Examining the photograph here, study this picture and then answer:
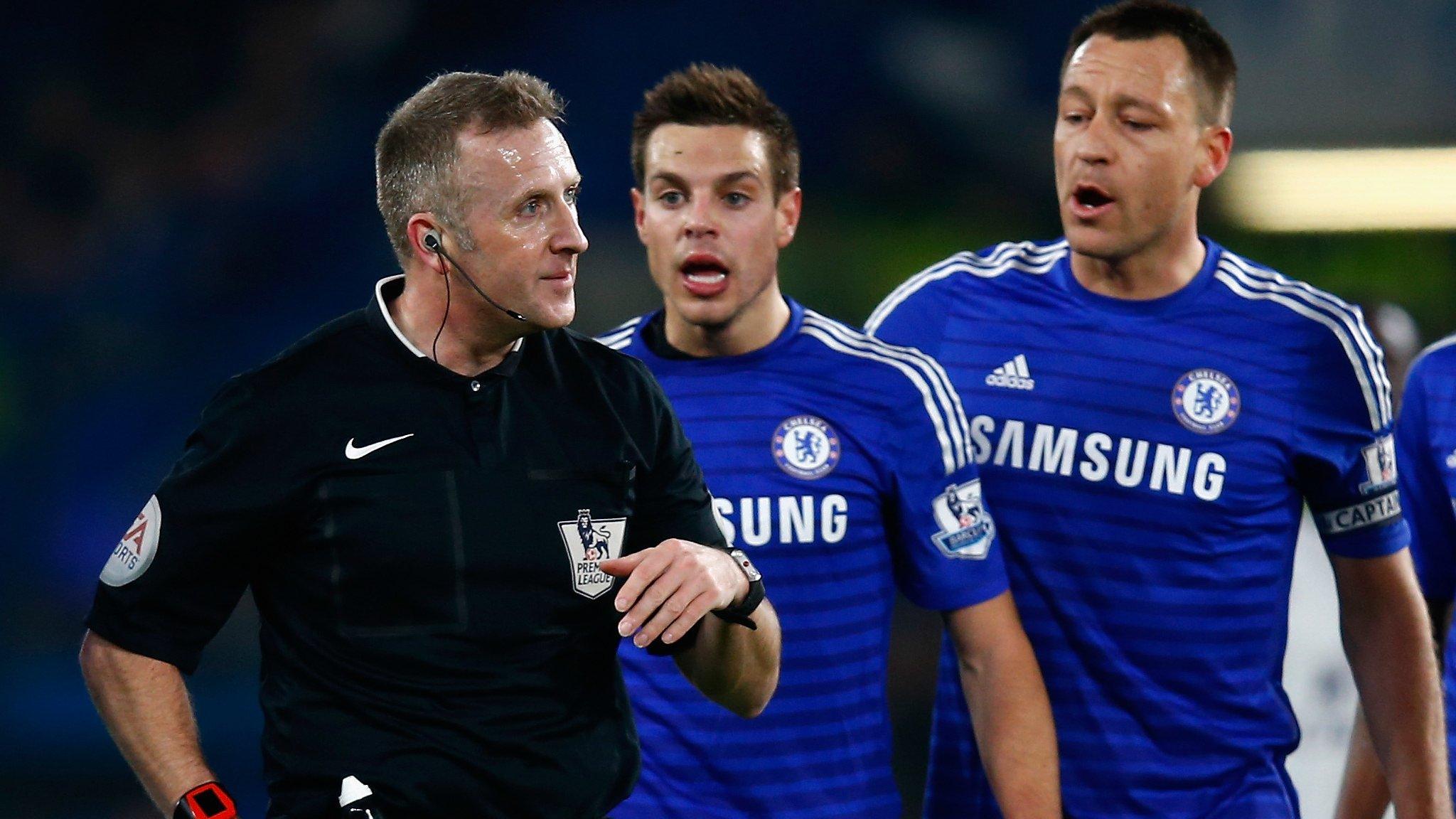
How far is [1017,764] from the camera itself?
2.84 metres

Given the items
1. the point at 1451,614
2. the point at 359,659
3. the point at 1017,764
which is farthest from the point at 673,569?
the point at 1451,614

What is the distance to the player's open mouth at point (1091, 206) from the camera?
118 inches

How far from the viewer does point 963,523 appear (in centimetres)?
285

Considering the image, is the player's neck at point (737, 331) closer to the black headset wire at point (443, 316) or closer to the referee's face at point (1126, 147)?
the referee's face at point (1126, 147)

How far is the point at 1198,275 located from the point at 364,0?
167 inches

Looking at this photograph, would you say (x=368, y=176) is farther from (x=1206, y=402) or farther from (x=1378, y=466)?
(x=1378, y=466)

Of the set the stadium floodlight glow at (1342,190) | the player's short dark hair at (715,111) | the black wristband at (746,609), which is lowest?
the black wristband at (746,609)

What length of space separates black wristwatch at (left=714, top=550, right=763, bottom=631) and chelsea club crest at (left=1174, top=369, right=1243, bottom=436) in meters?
1.10

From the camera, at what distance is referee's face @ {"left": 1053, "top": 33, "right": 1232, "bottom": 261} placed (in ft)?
9.83

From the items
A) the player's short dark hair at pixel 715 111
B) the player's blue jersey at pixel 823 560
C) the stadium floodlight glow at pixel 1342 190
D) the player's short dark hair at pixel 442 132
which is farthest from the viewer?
the stadium floodlight glow at pixel 1342 190

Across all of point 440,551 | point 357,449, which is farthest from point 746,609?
point 357,449

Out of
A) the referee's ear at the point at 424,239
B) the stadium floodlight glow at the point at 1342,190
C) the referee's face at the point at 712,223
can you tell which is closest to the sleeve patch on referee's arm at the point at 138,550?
the referee's ear at the point at 424,239

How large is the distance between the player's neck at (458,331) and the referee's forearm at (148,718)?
0.55 metres

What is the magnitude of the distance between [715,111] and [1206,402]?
1.05 meters
